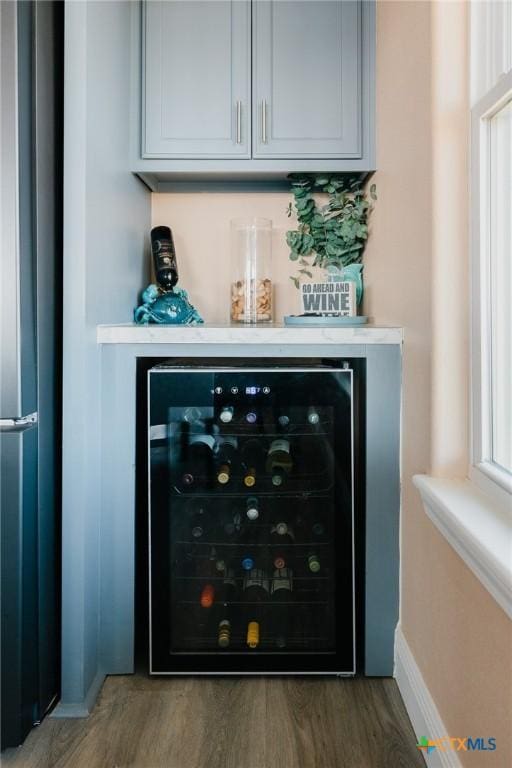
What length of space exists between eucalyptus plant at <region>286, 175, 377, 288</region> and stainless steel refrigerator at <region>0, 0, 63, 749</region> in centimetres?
100

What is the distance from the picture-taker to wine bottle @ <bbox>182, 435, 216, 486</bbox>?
1.66 m

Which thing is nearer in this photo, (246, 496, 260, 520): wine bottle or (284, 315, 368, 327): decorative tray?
(246, 496, 260, 520): wine bottle

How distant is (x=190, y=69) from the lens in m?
2.01

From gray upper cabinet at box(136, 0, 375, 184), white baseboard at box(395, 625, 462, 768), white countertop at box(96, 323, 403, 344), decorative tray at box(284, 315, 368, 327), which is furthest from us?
gray upper cabinet at box(136, 0, 375, 184)

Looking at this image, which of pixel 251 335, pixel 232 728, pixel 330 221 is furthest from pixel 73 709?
pixel 330 221

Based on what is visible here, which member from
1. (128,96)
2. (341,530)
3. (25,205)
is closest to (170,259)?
(128,96)

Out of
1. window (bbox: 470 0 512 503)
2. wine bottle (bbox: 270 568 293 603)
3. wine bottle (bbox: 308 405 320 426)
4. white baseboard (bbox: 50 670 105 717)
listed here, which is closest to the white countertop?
wine bottle (bbox: 308 405 320 426)

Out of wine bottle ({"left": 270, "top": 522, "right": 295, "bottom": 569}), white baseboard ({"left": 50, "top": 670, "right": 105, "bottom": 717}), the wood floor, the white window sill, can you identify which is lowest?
the wood floor

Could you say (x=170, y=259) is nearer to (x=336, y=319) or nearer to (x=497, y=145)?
(x=336, y=319)

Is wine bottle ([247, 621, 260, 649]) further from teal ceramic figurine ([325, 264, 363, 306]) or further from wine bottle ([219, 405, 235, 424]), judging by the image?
teal ceramic figurine ([325, 264, 363, 306])

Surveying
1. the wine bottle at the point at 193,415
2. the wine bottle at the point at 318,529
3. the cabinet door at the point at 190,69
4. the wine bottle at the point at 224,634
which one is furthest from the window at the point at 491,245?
the cabinet door at the point at 190,69

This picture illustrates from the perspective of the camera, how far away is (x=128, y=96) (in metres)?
1.97

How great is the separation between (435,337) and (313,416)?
1.43 feet

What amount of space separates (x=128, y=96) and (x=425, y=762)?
2.06m
